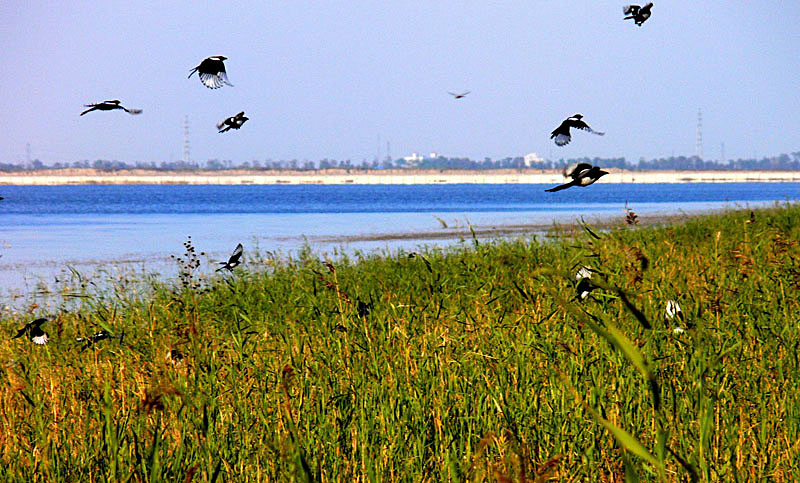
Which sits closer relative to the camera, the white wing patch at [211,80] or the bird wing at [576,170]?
the bird wing at [576,170]

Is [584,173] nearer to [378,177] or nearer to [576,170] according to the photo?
[576,170]

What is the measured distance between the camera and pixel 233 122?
4.37 metres

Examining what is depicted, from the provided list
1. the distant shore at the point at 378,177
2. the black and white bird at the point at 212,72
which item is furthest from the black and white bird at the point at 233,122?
the distant shore at the point at 378,177

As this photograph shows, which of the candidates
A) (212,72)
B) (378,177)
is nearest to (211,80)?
(212,72)

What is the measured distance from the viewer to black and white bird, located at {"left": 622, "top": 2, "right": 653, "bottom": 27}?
4.46m

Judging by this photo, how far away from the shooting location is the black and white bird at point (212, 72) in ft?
11.8

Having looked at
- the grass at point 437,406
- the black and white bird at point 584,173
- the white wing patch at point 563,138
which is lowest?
the grass at point 437,406

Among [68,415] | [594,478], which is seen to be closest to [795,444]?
[594,478]

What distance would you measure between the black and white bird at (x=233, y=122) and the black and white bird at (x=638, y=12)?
7.89ft

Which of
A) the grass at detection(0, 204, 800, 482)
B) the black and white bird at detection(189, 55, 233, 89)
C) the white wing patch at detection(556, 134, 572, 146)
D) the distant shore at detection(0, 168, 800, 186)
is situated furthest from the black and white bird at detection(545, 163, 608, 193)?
the distant shore at detection(0, 168, 800, 186)

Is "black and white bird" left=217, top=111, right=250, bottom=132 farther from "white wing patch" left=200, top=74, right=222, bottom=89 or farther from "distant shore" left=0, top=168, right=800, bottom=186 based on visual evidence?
"distant shore" left=0, top=168, right=800, bottom=186

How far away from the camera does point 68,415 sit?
3742 millimetres

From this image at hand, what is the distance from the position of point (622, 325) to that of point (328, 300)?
118 inches

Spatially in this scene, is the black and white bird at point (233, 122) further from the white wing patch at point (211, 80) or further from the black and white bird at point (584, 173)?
the black and white bird at point (584, 173)
